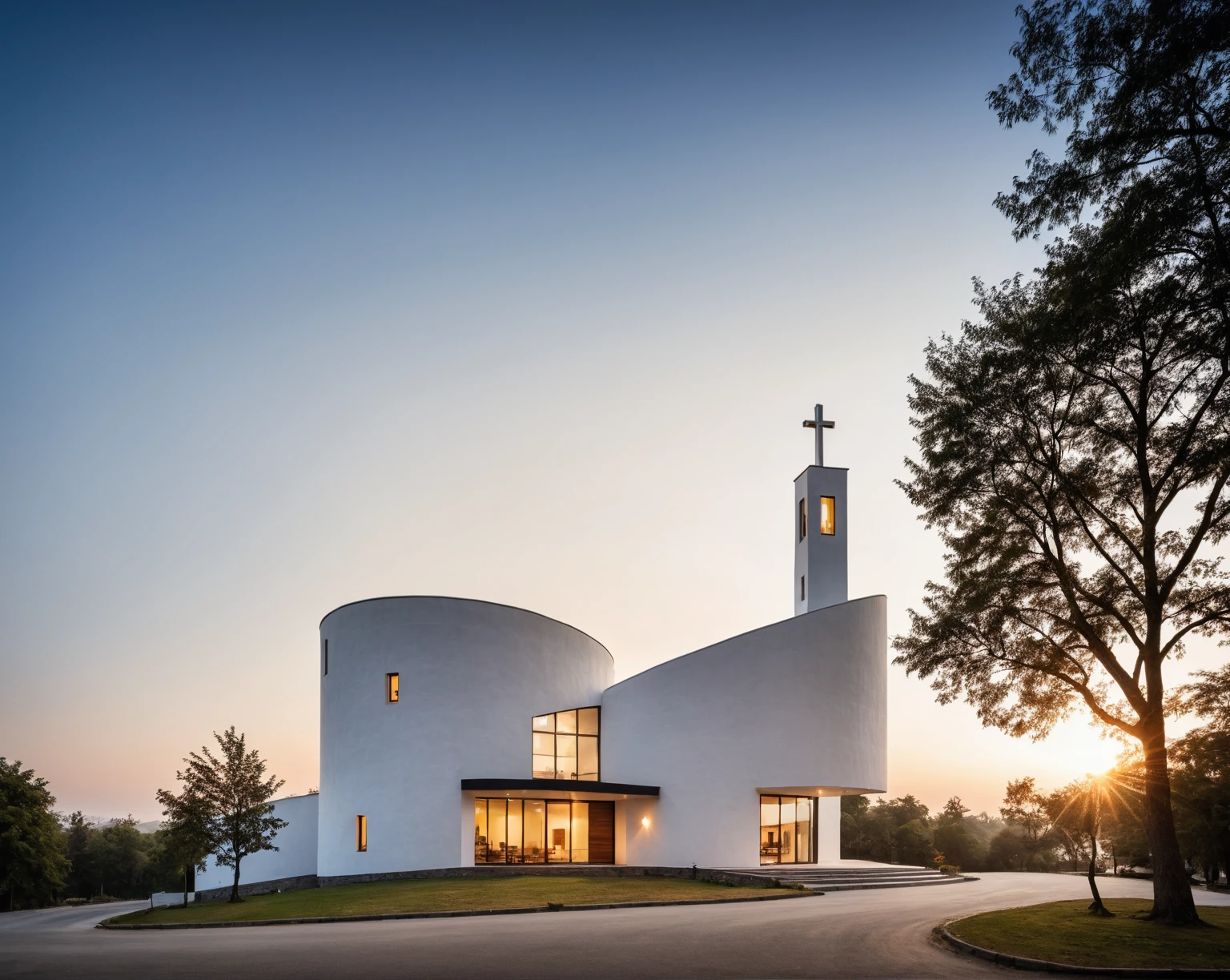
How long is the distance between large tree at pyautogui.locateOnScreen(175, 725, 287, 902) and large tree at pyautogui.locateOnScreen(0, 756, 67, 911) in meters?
23.3

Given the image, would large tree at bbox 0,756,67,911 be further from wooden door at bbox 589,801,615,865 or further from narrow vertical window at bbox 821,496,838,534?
narrow vertical window at bbox 821,496,838,534

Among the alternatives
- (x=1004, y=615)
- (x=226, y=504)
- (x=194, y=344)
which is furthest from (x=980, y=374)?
(x=226, y=504)

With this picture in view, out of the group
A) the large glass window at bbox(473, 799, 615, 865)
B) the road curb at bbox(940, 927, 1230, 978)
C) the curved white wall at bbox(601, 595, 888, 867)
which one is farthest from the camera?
the curved white wall at bbox(601, 595, 888, 867)

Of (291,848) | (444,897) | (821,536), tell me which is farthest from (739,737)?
(291,848)

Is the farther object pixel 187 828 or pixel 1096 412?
pixel 187 828

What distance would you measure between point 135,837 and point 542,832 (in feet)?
188

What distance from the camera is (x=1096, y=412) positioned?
15.7m

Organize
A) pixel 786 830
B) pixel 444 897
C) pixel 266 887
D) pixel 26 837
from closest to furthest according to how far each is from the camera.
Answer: pixel 444 897 < pixel 786 830 < pixel 266 887 < pixel 26 837

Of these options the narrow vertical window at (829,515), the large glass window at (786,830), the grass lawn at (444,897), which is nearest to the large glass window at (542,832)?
the grass lawn at (444,897)

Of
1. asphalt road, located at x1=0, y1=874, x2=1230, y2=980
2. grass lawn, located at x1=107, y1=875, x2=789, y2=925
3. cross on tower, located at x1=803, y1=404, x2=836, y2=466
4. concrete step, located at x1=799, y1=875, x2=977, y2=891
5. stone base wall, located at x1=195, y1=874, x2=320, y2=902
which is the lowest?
stone base wall, located at x1=195, y1=874, x2=320, y2=902

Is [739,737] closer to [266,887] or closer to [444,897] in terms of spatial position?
[444,897]

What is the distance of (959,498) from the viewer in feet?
57.1

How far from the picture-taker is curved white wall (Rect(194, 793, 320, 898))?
38.5 meters

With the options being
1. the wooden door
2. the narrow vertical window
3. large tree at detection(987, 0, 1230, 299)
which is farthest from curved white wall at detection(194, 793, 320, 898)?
large tree at detection(987, 0, 1230, 299)
